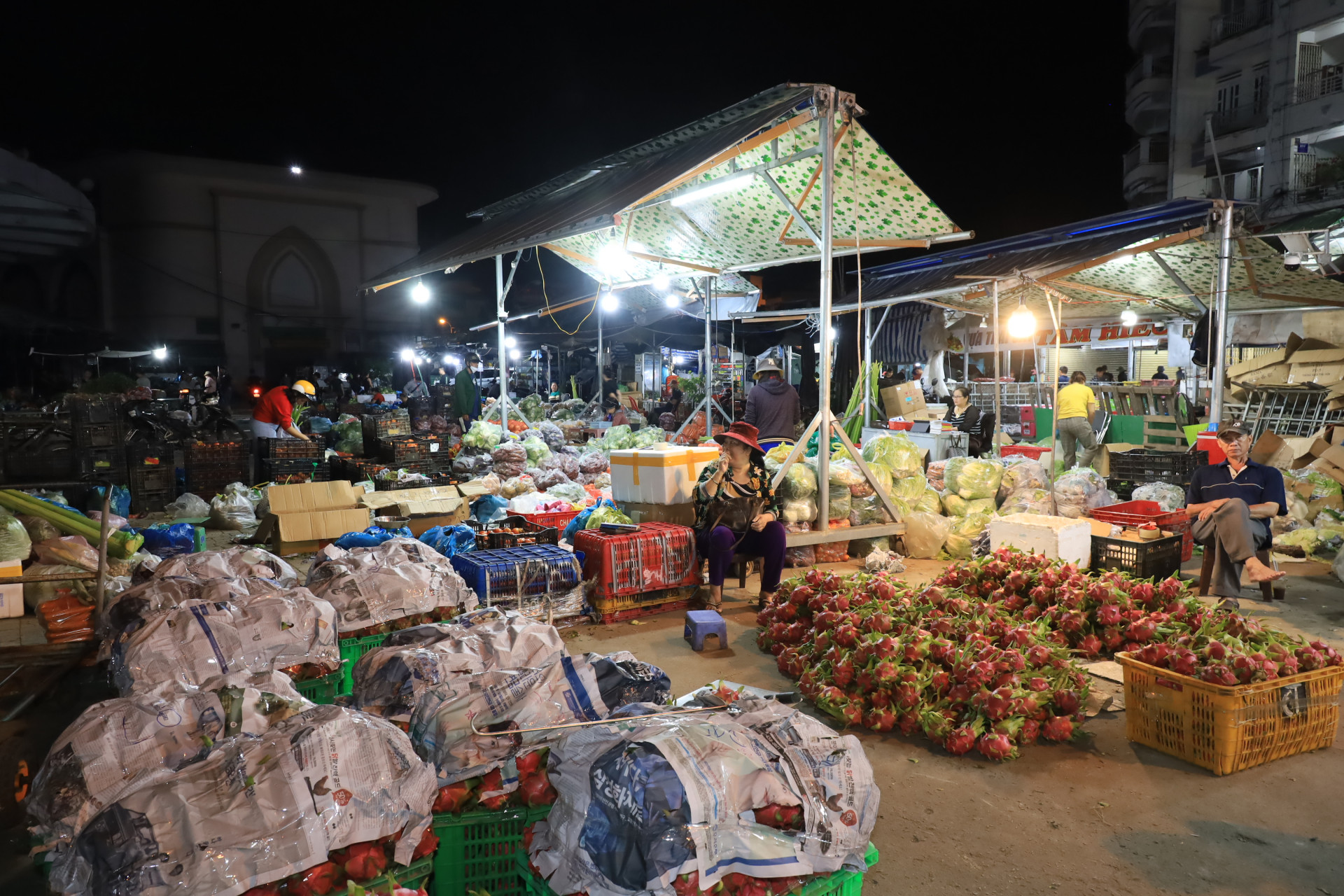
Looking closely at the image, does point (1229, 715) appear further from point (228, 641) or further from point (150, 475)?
point (150, 475)

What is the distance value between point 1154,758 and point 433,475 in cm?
1000

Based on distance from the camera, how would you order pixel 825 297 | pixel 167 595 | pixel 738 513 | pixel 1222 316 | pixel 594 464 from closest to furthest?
pixel 167 595 < pixel 738 513 < pixel 825 297 < pixel 1222 316 < pixel 594 464

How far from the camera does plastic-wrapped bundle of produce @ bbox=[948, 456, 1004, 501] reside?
8.55 metres

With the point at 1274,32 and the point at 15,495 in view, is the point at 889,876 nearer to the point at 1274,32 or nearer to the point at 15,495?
the point at 15,495

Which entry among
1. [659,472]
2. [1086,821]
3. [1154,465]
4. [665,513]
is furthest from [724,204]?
[1086,821]

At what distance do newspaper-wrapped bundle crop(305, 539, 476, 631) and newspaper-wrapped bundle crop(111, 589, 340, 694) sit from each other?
1.07 feet

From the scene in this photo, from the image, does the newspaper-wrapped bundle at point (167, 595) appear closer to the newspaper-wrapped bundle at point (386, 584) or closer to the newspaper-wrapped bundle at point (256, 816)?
the newspaper-wrapped bundle at point (386, 584)

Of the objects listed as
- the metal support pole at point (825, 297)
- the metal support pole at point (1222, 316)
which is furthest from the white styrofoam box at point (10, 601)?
the metal support pole at point (1222, 316)

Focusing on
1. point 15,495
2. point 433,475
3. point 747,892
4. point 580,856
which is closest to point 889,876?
point 747,892

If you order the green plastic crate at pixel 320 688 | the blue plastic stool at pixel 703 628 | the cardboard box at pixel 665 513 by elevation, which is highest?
the cardboard box at pixel 665 513

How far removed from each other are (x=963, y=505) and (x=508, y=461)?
671 cm

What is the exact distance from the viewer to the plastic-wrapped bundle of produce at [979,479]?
337 inches

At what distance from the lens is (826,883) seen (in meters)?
2.12

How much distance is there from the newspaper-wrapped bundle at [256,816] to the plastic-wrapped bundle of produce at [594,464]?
10405 mm
